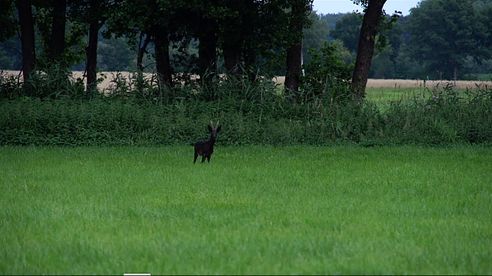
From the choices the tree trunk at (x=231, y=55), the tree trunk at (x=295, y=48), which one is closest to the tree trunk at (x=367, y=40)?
the tree trunk at (x=295, y=48)

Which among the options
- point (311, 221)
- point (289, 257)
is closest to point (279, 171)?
point (311, 221)

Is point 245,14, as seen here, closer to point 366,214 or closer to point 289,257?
point 366,214

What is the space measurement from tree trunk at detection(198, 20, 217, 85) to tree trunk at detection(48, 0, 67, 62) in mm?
5776

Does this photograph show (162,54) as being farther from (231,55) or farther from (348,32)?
(348,32)

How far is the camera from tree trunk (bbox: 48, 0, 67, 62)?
31405 mm

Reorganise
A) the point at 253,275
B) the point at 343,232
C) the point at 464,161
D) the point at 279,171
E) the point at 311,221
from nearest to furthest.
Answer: the point at 253,275 → the point at 343,232 → the point at 311,221 → the point at 279,171 → the point at 464,161

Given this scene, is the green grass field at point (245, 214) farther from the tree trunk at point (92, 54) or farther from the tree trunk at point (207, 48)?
the tree trunk at point (92, 54)

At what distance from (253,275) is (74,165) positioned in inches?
404

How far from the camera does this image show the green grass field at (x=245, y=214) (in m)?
8.56

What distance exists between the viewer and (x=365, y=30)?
2797 cm

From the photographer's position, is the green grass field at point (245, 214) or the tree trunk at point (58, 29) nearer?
the green grass field at point (245, 214)

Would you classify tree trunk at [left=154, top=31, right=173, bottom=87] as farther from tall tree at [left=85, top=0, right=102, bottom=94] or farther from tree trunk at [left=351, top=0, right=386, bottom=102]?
tree trunk at [left=351, top=0, right=386, bottom=102]

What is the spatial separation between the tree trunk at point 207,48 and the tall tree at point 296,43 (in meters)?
2.64

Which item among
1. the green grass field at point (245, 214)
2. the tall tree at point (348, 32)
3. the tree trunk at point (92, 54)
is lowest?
the green grass field at point (245, 214)
